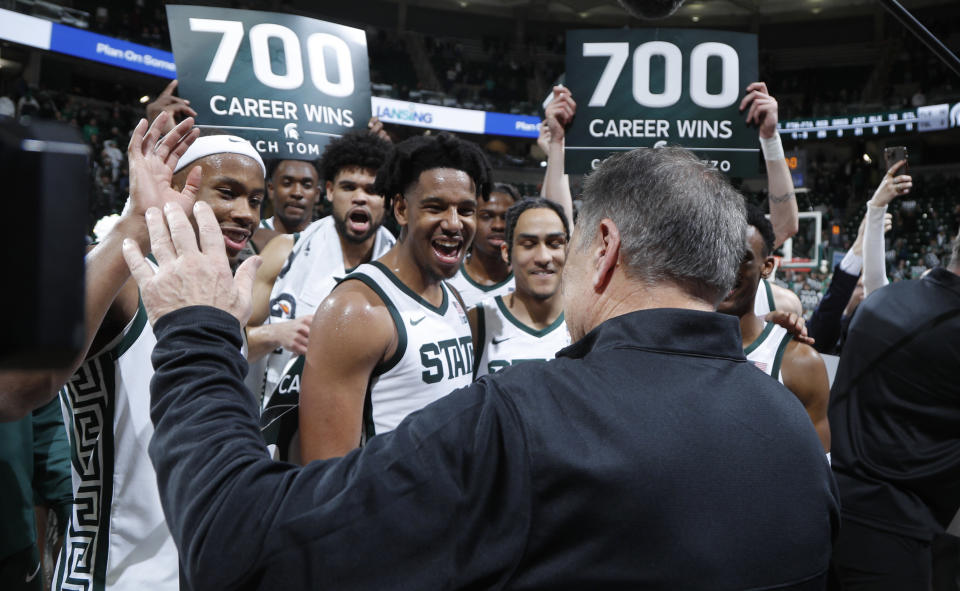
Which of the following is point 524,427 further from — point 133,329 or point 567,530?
point 133,329

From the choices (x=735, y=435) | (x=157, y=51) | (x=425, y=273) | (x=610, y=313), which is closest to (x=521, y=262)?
(x=425, y=273)

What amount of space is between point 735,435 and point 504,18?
96.9ft

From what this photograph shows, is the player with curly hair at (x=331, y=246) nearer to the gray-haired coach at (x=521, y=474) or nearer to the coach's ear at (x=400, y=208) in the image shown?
the coach's ear at (x=400, y=208)

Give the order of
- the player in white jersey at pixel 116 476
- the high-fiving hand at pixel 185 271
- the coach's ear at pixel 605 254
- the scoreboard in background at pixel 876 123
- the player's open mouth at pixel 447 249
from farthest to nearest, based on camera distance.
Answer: the scoreboard in background at pixel 876 123 < the player's open mouth at pixel 447 249 < the player in white jersey at pixel 116 476 < the coach's ear at pixel 605 254 < the high-fiving hand at pixel 185 271

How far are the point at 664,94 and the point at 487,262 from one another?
58.2 inches

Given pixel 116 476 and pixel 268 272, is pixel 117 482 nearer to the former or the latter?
pixel 116 476

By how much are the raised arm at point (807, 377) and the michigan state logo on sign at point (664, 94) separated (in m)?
1.04

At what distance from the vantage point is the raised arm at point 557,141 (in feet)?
11.6

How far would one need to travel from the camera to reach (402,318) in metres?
2.44

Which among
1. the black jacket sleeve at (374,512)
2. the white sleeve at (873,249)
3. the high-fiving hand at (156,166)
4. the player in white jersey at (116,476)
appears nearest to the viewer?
the black jacket sleeve at (374,512)

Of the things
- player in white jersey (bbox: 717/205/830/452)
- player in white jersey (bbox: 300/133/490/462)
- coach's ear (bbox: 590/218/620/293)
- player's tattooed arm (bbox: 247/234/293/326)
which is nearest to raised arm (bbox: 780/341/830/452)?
player in white jersey (bbox: 717/205/830/452)

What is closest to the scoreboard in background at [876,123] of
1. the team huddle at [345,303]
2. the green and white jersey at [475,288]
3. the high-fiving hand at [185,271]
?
the team huddle at [345,303]

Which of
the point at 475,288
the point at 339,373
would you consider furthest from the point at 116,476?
the point at 475,288

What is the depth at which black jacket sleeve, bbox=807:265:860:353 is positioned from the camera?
3.59 metres
